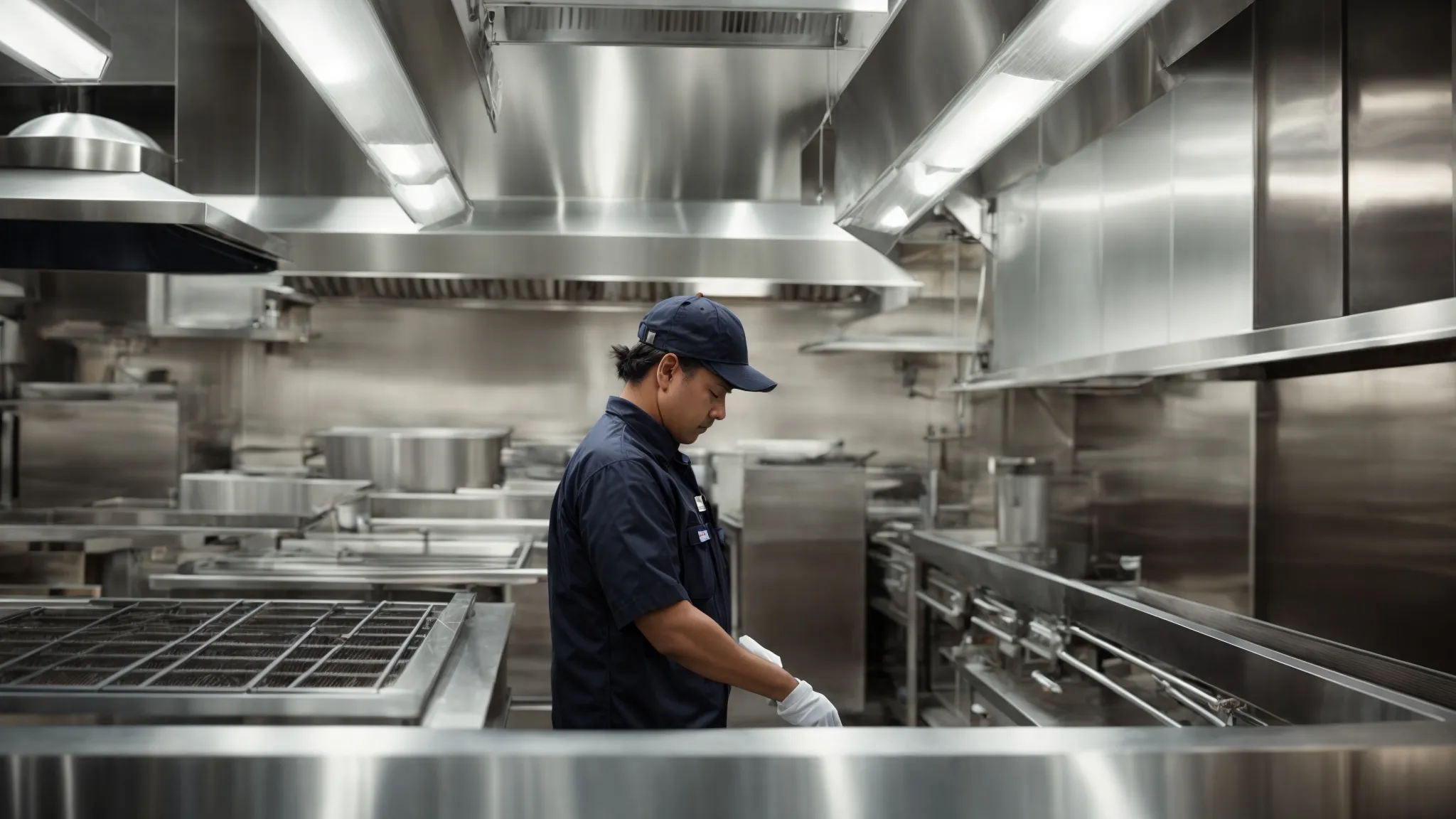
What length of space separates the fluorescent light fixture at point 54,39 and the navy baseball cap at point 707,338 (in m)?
1.26

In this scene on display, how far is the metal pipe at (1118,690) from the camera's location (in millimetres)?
2045

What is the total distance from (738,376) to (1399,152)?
5.71 feet

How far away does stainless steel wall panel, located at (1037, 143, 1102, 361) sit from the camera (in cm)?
334

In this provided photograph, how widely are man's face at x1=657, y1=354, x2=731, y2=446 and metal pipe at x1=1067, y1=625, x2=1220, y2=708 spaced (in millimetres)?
1162

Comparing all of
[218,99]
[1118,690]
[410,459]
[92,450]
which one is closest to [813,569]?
[410,459]

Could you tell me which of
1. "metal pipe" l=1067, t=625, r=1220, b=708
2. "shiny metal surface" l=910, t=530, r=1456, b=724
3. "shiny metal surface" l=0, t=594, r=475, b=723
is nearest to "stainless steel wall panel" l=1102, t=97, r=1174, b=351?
"shiny metal surface" l=910, t=530, r=1456, b=724

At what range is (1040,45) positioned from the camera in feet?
4.93

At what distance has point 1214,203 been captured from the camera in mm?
2648

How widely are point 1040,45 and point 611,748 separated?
1.23m

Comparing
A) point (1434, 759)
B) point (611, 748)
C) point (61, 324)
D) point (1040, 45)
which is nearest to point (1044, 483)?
point (1040, 45)

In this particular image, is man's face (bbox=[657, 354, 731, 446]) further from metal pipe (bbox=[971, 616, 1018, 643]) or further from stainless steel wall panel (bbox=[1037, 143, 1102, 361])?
stainless steel wall panel (bbox=[1037, 143, 1102, 361])

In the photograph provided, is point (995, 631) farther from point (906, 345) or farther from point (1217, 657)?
point (906, 345)

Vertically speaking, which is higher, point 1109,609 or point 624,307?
point 624,307

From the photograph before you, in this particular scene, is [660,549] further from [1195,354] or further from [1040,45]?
[1195,354]
